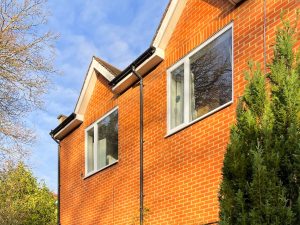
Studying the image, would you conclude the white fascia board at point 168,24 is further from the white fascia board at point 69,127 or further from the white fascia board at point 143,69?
the white fascia board at point 69,127

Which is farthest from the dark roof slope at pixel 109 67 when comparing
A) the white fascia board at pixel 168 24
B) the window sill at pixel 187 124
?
the window sill at pixel 187 124

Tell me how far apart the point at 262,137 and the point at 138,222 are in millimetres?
6342

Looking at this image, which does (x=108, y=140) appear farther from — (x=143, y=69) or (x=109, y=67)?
(x=143, y=69)

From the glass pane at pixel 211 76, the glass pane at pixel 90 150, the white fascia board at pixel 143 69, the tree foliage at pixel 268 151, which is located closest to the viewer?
the tree foliage at pixel 268 151

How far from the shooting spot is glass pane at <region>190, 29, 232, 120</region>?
8594 millimetres

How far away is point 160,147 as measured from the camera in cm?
1013

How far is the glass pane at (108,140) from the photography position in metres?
12.4

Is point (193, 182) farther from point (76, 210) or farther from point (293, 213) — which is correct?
point (76, 210)

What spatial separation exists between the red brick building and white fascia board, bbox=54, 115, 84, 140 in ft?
1.41

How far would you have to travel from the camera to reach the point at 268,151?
14.9 feet

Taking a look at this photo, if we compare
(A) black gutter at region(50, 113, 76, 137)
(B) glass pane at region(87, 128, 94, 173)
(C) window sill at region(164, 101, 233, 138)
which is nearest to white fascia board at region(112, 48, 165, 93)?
(C) window sill at region(164, 101, 233, 138)

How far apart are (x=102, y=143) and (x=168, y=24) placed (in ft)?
13.4

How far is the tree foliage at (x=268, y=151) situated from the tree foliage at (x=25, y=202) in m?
19.9

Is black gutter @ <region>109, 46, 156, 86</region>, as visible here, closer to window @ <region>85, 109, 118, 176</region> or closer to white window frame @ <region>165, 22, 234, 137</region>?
white window frame @ <region>165, 22, 234, 137</region>
